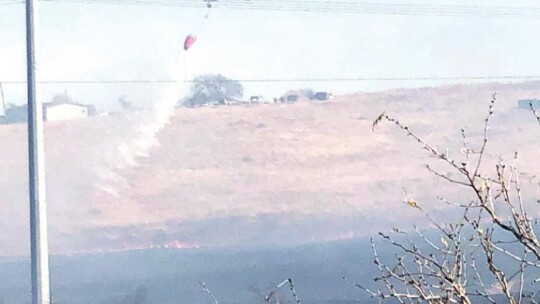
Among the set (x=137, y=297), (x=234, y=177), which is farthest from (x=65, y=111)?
(x=137, y=297)

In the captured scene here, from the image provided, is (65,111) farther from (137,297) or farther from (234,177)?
(137,297)

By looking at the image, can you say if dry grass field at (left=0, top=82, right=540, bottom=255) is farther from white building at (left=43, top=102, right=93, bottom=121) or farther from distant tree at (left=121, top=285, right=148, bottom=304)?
distant tree at (left=121, top=285, right=148, bottom=304)

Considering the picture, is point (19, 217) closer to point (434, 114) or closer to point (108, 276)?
point (108, 276)

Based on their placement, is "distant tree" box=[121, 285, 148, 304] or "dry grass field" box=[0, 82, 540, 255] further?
"dry grass field" box=[0, 82, 540, 255]

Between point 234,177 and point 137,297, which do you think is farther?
point 234,177

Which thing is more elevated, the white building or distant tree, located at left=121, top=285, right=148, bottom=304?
the white building

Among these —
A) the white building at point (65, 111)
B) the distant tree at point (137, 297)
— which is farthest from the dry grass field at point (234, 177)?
the distant tree at point (137, 297)

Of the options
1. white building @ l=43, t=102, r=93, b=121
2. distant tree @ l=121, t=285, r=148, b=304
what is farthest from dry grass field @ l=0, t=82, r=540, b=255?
distant tree @ l=121, t=285, r=148, b=304

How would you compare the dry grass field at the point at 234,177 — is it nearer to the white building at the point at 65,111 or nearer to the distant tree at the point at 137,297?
the white building at the point at 65,111

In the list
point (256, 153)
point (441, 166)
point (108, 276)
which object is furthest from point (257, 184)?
point (108, 276)
